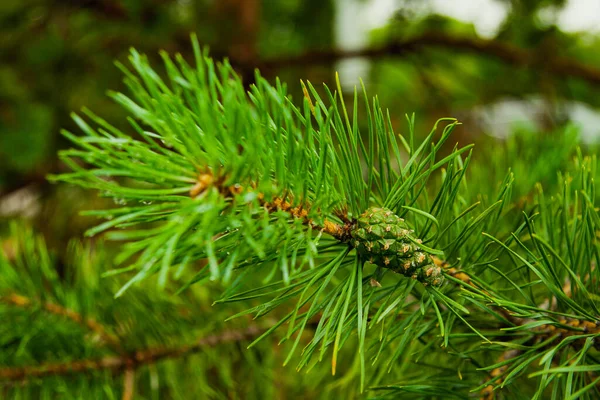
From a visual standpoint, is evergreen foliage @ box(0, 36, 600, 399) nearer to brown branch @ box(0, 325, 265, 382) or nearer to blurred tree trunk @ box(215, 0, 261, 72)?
brown branch @ box(0, 325, 265, 382)

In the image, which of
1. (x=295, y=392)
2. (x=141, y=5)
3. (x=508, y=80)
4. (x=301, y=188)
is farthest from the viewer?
(x=508, y=80)

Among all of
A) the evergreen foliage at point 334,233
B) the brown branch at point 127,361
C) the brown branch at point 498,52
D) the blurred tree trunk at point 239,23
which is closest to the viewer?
the evergreen foliage at point 334,233

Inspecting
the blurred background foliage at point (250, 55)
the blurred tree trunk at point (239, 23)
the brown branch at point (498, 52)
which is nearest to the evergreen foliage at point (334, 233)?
the brown branch at point (498, 52)

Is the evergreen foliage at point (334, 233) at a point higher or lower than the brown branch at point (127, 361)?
higher

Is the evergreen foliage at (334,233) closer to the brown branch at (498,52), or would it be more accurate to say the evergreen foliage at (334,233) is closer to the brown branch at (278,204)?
the brown branch at (278,204)

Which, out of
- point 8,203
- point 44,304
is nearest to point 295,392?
Answer: point 44,304

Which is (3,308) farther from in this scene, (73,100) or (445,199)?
(73,100)

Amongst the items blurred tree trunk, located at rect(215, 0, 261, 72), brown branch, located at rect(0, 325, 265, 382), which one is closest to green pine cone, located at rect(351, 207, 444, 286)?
brown branch, located at rect(0, 325, 265, 382)

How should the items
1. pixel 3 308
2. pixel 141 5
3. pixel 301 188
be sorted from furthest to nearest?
1. pixel 141 5
2. pixel 3 308
3. pixel 301 188
